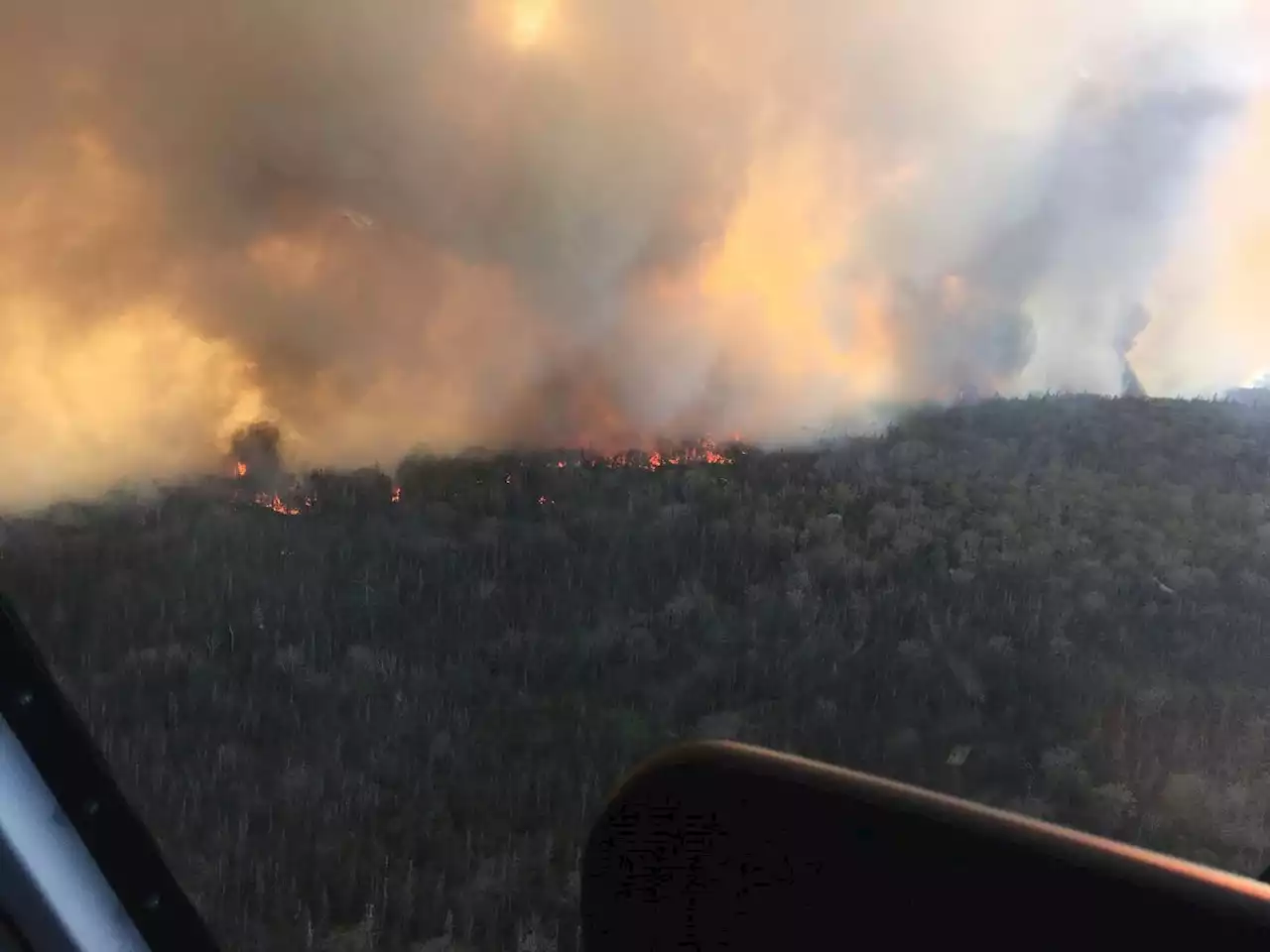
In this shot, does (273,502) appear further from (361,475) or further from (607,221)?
(607,221)

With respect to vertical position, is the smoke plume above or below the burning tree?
above

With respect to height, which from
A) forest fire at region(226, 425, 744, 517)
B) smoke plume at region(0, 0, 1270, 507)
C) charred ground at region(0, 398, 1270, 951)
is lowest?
charred ground at region(0, 398, 1270, 951)

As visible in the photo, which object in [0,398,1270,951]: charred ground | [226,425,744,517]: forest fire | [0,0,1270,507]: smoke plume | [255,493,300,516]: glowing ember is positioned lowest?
[0,398,1270,951]: charred ground

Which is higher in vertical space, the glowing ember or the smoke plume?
the smoke plume

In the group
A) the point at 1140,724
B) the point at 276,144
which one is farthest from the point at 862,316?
the point at 276,144

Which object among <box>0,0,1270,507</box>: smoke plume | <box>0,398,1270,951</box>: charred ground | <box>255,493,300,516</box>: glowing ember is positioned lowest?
<box>0,398,1270,951</box>: charred ground

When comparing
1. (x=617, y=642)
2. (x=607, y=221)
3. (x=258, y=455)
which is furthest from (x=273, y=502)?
(x=607, y=221)
